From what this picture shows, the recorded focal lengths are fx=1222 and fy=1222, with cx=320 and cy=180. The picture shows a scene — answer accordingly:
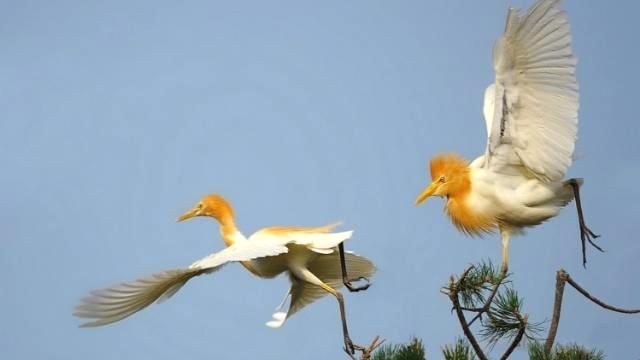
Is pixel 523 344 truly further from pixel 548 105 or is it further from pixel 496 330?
pixel 548 105

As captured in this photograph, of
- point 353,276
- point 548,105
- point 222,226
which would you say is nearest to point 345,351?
point 353,276

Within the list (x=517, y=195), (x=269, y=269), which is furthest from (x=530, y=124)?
(x=269, y=269)

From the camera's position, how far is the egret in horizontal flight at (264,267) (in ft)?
20.4

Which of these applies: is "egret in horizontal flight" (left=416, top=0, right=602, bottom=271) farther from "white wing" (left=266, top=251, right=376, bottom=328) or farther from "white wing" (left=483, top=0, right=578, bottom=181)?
"white wing" (left=266, top=251, right=376, bottom=328)

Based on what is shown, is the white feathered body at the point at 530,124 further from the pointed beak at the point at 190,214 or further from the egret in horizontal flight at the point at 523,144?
Result: the pointed beak at the point at 190,214

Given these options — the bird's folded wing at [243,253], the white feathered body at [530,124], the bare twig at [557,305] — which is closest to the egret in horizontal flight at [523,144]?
the white feathered body at [530,124]

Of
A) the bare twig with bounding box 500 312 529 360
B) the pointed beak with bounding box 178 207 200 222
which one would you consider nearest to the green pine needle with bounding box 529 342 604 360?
the bare twig with bounding box 500 312 529 360

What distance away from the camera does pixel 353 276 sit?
7273mm

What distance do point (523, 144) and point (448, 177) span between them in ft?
1.76

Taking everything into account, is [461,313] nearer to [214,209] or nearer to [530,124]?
[530,124]

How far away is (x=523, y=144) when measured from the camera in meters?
6.74

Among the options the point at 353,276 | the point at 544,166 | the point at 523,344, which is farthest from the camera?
the point at 353,276

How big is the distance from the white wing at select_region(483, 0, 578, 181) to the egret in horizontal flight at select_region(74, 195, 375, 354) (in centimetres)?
108

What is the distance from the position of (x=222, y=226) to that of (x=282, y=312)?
64 centimetres
